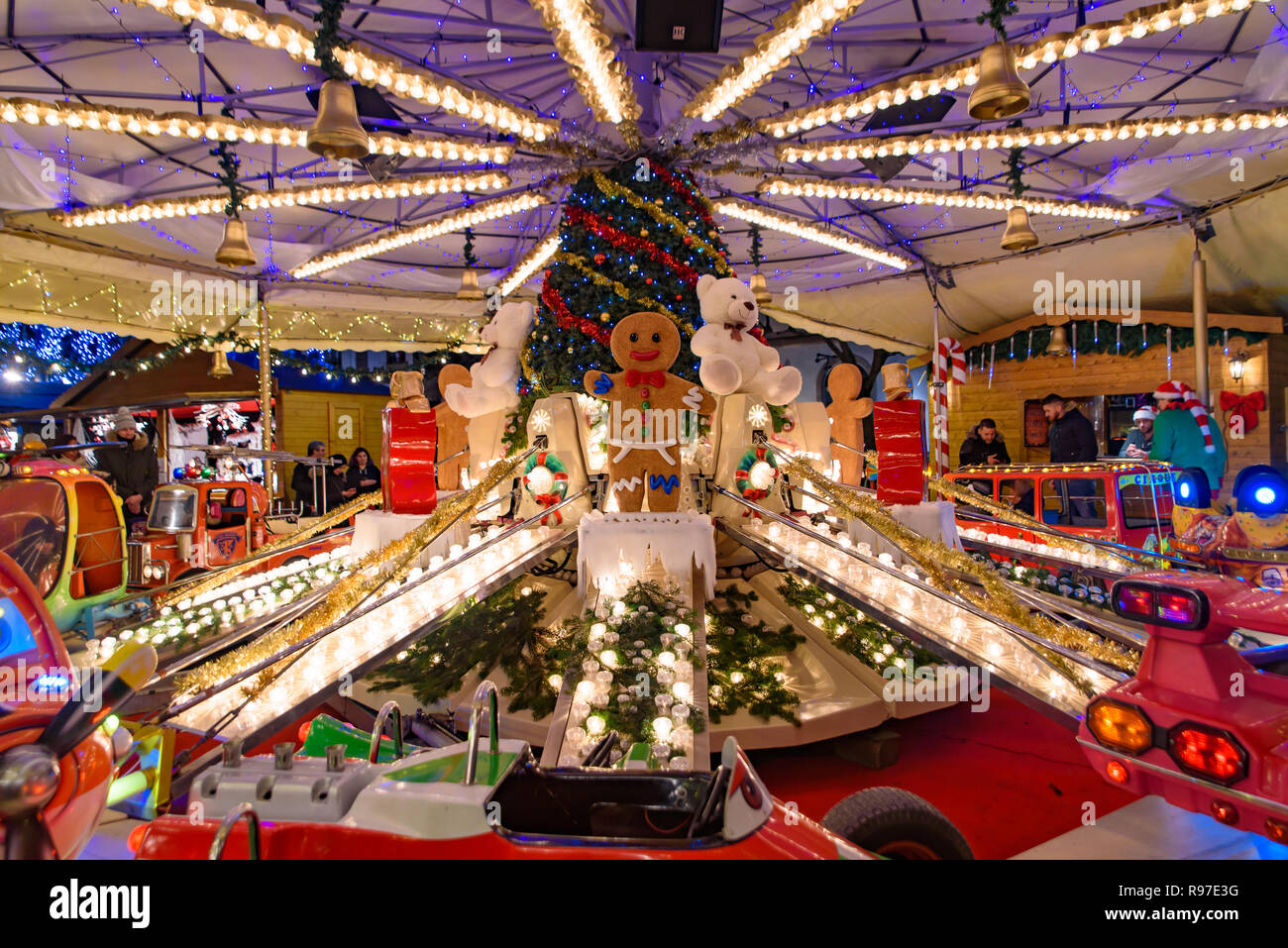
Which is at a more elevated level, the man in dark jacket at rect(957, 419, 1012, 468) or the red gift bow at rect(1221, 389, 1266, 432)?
the red gift bow at rect(1221, 389, 1266, 432)

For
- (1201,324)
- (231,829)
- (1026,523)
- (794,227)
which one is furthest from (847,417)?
(231,829)

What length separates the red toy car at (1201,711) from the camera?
159 cm

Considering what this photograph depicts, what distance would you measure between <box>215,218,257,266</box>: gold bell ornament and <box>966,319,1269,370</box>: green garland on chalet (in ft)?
39.1

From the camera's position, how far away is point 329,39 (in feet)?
13.5

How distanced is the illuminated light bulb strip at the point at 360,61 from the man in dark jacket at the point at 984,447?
7.42 metres

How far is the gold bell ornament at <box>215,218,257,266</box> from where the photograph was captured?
19.1ft

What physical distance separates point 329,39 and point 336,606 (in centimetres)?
342

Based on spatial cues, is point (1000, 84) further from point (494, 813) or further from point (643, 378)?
point (494, 813)

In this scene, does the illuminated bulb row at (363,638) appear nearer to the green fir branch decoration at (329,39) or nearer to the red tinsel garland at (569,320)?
the red tinsel garland at (569,320)

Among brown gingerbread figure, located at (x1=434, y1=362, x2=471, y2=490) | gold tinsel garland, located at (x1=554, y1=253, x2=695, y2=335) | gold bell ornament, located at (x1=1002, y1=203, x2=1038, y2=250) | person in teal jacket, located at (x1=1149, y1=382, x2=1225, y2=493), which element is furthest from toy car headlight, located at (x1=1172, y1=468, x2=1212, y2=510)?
brown gingerbread figure, located at (x1=434, y1=362, x2=471, y2=490)

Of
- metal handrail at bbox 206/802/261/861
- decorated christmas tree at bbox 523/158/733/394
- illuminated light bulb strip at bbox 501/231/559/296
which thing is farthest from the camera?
illuminated light bulb strip at bbox 501/231/559/296

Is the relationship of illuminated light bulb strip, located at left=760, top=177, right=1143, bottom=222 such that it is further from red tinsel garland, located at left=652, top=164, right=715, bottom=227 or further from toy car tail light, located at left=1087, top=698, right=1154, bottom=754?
toy car tail light, located at left=1087, top=698, right=1154, bottom=754

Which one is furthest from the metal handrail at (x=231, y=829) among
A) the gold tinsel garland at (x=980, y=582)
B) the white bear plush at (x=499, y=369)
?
the white bear plush at (x=499, y=369)
